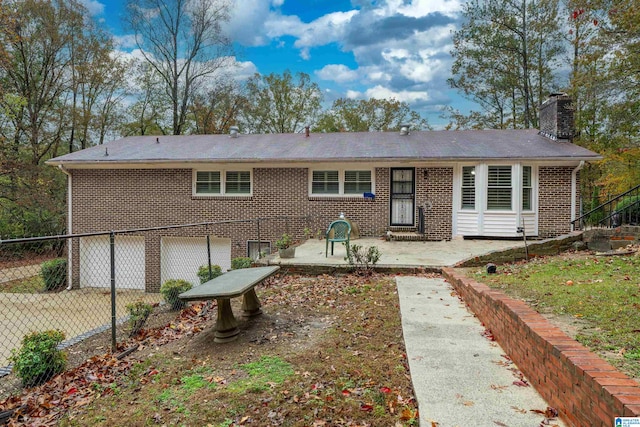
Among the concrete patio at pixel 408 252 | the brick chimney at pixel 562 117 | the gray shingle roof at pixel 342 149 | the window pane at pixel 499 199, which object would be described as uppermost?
the brick chimney at pixel 562 117

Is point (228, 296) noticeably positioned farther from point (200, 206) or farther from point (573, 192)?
point (573, 192)

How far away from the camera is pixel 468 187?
38.1ft

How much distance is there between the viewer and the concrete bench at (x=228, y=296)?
3703 millimetres

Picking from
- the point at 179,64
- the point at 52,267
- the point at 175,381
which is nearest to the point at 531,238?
the point at 175,381

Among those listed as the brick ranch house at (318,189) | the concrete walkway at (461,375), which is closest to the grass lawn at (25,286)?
the brick ranch house at (318,189)

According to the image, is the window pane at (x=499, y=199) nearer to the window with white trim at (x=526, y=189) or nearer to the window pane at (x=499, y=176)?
the window pane at (x=499, y=176)

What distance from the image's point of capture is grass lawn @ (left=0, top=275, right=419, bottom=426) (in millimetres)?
2656

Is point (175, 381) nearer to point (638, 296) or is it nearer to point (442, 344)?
point (442, 344)

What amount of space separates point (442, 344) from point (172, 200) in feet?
37.8

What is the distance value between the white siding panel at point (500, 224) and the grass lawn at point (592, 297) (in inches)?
174

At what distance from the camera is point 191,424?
259 cm

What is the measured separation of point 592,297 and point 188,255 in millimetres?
12014

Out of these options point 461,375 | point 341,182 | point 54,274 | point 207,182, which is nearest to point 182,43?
point 207,182

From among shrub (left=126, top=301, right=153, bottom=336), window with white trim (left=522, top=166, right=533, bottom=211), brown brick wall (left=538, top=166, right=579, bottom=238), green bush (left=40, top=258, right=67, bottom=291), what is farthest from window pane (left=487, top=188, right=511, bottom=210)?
green bush (left=40, top=258, right=67, bottom=291)
